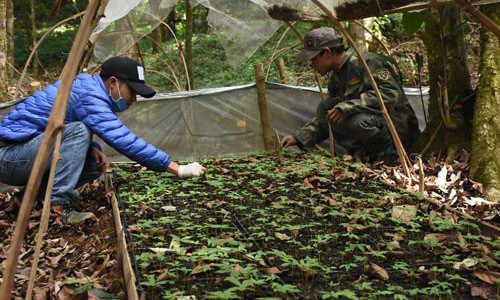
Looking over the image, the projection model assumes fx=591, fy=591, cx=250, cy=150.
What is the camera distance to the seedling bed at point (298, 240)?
233cm

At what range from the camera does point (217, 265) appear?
97.2 inches

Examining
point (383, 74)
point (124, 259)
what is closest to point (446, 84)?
point (383, 74)

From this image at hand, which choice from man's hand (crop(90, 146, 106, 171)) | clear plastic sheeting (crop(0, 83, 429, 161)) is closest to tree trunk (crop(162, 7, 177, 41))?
clear plastic sheeting (crop(0, 83, 429, 161))

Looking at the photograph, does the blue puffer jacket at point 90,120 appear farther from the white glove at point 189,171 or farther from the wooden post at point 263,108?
the wooden post at point 263,108

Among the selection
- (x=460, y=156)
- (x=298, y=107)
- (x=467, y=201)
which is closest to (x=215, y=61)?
(x=298, y=107)

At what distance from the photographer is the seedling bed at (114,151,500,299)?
233cm

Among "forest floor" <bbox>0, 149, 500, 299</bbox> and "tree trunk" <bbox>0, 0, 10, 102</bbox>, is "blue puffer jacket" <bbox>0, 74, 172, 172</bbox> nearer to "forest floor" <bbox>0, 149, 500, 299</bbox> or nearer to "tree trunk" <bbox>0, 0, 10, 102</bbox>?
"forest floor" <bbox>0, 149, 500, 299</bbox>

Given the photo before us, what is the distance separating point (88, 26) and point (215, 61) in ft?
41.0

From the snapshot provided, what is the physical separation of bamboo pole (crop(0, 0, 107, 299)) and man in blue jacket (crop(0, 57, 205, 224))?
243cm

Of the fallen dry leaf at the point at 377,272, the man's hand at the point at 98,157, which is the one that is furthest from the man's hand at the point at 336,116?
the fallen dry leaf at the point at 377,272

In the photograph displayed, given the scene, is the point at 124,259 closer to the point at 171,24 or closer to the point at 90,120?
the point at 90,120

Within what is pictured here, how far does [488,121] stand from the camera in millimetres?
4633

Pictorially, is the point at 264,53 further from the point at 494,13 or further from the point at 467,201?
the point at 467,201

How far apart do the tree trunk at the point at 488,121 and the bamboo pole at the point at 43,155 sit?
3.46 metres
